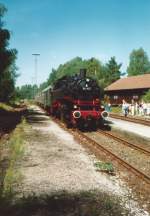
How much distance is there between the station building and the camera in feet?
175

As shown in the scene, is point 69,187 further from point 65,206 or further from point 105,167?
point 105,167

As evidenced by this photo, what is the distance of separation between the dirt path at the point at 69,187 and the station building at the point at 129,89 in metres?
41.8

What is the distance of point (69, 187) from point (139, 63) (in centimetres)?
9168

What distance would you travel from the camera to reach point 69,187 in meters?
7.80

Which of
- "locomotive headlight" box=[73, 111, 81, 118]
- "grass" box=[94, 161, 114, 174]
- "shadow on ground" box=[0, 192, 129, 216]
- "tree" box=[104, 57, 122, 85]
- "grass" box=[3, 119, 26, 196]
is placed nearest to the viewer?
"shadow on ground" box=[0, 192, 129, 216]

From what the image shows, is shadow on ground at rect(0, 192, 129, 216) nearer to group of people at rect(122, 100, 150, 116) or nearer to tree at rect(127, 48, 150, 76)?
group of people at rect(122, 100, 150, 116)

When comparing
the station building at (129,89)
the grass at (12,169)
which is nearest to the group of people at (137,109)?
A: the station building at (129,89)

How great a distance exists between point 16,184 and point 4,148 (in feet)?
17.4

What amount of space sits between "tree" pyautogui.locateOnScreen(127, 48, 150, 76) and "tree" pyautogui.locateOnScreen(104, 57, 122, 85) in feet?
13.5

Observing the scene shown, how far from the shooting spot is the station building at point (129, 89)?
175ft

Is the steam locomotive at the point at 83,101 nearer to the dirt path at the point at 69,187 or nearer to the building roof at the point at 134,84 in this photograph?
the dirt path at the point at 69,187

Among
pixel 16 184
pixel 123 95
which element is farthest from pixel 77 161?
pixel 123 95

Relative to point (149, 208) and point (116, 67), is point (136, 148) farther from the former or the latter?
point (116, 67)

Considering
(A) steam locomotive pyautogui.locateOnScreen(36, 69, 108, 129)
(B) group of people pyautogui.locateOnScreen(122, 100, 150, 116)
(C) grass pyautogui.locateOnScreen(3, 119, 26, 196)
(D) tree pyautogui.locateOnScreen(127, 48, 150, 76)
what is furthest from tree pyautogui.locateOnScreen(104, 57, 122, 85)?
(C) grass pyautogui.locateOnScreen(3, 119, 26, 196)
